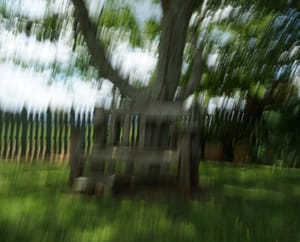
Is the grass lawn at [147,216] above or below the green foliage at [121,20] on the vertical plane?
below

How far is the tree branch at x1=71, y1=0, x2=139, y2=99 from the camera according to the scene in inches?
312

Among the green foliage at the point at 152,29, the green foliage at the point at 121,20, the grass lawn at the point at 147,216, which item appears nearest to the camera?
the grass lawn at the point at 147,216

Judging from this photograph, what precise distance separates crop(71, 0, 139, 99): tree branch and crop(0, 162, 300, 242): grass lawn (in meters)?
2.02

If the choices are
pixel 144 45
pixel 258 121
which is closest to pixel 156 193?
pixel 144 45

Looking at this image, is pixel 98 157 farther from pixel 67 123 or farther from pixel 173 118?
pixel 67 123

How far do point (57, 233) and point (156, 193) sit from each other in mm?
2773

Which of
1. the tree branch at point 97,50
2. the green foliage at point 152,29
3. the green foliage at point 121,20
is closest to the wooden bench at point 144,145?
the tree branch at point 97,50

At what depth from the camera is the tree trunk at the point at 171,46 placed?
820 cm

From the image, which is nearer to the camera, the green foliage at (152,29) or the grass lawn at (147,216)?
the grass lawn at (147,216)

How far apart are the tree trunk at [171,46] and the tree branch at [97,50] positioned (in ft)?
1.60

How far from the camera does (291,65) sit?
13734 millimetres

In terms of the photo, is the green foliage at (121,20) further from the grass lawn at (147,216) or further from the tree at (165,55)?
the grass lawn at (147,216)

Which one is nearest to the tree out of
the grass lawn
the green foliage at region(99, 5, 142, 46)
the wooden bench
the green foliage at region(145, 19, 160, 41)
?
the wooden bench

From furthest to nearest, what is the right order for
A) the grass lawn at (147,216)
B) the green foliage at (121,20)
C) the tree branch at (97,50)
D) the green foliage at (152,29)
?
the green foliage at (152,29)
the green foliage at (121,20)
the tree branch at (97,50)
the grass lawn at (147,216)
